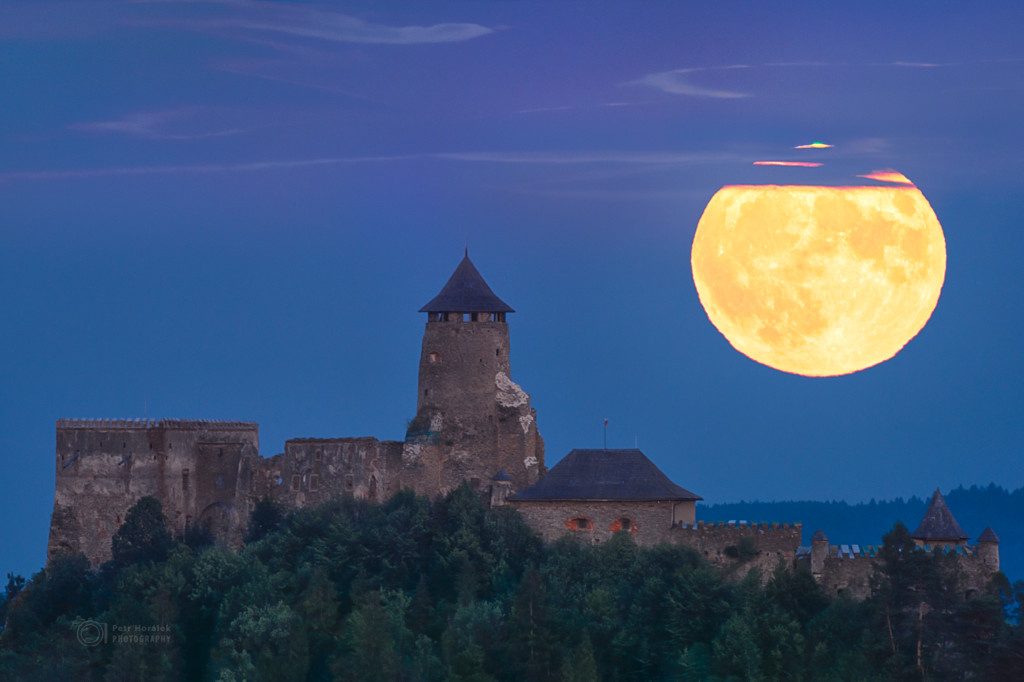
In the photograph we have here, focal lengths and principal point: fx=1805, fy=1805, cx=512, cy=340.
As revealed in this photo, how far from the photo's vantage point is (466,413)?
6938 centimetres

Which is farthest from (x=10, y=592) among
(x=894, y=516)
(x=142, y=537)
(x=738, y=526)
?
(x=894, y=516)

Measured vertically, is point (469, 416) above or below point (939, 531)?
above

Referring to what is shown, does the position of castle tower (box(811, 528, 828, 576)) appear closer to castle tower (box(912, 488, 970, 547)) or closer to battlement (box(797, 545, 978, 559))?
battlement (box(797, 545, 978, 559))

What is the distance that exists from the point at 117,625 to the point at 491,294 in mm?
19009

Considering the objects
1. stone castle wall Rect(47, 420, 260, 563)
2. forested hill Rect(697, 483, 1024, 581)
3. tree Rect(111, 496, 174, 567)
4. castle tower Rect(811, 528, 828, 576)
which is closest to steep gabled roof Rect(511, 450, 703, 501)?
castle tower Rect(811, 528, 828, 576)

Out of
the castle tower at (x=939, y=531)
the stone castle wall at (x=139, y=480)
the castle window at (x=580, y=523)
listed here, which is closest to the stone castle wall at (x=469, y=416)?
the castle window at (x=580, y=523)

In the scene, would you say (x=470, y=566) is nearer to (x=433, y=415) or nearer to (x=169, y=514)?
(x=433, y=415)

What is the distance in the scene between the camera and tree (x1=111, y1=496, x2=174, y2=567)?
6925 cm

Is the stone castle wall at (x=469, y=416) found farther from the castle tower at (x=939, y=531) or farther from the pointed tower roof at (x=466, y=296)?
the castle tower at (x=939, y=531)

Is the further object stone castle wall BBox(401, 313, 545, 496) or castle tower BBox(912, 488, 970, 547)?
stone castle wall BBox(401, 313, 545, 496)

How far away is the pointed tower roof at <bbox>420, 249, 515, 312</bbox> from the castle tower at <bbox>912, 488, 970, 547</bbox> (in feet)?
59.0

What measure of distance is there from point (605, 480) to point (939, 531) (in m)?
12.0

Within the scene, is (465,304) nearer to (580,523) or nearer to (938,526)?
(580,523)

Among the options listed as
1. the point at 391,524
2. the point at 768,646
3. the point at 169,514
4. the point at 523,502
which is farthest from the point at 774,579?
the point at 169,514
